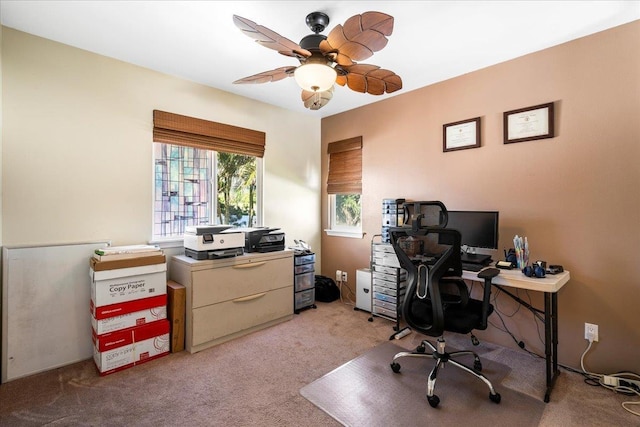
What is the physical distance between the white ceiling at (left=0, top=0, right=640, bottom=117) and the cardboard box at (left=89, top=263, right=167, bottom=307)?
1.79 meters

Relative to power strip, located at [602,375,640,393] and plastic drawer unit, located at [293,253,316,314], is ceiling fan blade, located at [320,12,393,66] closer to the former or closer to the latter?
plastic drawer unit, located at [293,253,316,314]

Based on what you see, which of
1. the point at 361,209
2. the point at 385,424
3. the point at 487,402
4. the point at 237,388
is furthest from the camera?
the point at 361,209

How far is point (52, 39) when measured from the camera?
2.25 meters

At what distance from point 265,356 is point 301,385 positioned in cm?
51

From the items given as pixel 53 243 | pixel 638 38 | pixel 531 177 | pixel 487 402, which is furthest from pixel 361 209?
pixel 53 243

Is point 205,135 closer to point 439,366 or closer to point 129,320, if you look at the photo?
point 129,320

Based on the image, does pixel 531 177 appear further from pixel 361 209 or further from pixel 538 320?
pixel 361 209

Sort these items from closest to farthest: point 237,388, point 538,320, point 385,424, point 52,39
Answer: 1. point 385,424
2. point 237,388
3. point 52,39
4. point 538,320

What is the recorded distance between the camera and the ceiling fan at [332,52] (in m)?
1.49

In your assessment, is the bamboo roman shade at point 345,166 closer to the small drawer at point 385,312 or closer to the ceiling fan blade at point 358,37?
the small drawer at point 385,312

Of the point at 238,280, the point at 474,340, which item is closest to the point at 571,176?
the point at 474,340

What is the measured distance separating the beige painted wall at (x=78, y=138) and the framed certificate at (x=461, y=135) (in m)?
2.45

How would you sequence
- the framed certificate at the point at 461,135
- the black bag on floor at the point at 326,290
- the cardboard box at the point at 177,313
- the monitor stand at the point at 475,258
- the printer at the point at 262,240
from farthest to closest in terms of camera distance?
the black bag on floor at the point at 326,290, the printer at the point at 262,240, the framed certificate at the point at 461,135, the cardboard box at the point at 177,313, the monitor stand at the point at 475,258

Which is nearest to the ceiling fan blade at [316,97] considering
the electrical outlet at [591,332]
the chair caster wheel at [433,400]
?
the chair caster wheel at [433,400]
